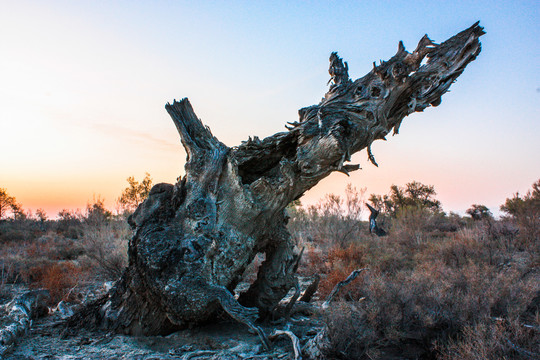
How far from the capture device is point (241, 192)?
4816 millimetres

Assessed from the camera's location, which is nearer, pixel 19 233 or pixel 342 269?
pixel 342 269

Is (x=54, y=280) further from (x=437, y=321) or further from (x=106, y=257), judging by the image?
(x=437, y=321)

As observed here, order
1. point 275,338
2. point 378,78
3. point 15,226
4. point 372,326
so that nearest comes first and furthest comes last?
point 372,326
point 275,338
point 378,78
point 15,226

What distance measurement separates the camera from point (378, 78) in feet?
15.6

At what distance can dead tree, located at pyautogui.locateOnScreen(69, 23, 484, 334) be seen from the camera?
4.41m

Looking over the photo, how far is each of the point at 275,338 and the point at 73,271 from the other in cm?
727

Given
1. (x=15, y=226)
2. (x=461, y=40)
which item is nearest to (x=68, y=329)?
(x=461, y=40)

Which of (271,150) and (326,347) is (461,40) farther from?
(326,347)

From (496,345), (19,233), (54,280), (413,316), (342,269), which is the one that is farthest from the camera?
(19,233)

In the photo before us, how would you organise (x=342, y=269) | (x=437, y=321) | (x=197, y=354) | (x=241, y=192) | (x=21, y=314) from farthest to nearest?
(x=342, y=269) → (x=21, y=314) → (x=241, y=192) → (x=437, y=321) → (x=197, y=354)

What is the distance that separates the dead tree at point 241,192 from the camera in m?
4.41

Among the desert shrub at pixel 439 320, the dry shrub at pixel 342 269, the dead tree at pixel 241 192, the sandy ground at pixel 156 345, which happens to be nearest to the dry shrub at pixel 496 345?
the desert shrub at pixel 439 320

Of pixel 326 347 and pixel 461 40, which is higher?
pixel 461 40

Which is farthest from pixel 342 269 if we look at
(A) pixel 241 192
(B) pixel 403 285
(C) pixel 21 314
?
(C) pixel 21 314
